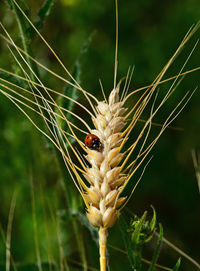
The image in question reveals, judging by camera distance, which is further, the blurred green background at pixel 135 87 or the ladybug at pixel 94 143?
the blurred green background at pixel 135 87

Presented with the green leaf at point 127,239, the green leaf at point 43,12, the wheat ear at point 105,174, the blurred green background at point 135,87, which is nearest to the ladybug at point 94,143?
the wheat ear at point 105,174

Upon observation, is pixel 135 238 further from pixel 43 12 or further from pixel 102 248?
pixel 43 12

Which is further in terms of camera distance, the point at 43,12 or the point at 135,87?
the point at 135,87

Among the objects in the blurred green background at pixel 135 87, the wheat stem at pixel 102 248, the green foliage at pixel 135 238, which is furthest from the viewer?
the blurred green background at pixel 135 87

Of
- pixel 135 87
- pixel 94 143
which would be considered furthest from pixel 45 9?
pixel 135 87

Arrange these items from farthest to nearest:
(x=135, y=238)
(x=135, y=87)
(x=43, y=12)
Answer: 1. (x=135, y=87)
2. (x=43, y=12)
3. (x=135, y=238)

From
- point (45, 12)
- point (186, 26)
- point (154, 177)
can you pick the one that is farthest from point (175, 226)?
point (45, 12)

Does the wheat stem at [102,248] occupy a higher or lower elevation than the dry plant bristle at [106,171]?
lower

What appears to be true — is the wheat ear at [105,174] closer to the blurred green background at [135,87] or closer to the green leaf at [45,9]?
the green leaf at [45,9]

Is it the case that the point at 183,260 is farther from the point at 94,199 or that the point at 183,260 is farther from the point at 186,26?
the point at 94,199

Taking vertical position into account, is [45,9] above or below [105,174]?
above

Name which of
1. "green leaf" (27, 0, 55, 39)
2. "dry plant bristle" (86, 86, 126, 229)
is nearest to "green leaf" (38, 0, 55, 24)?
"green leaf" (27, 0, 55, 39)
